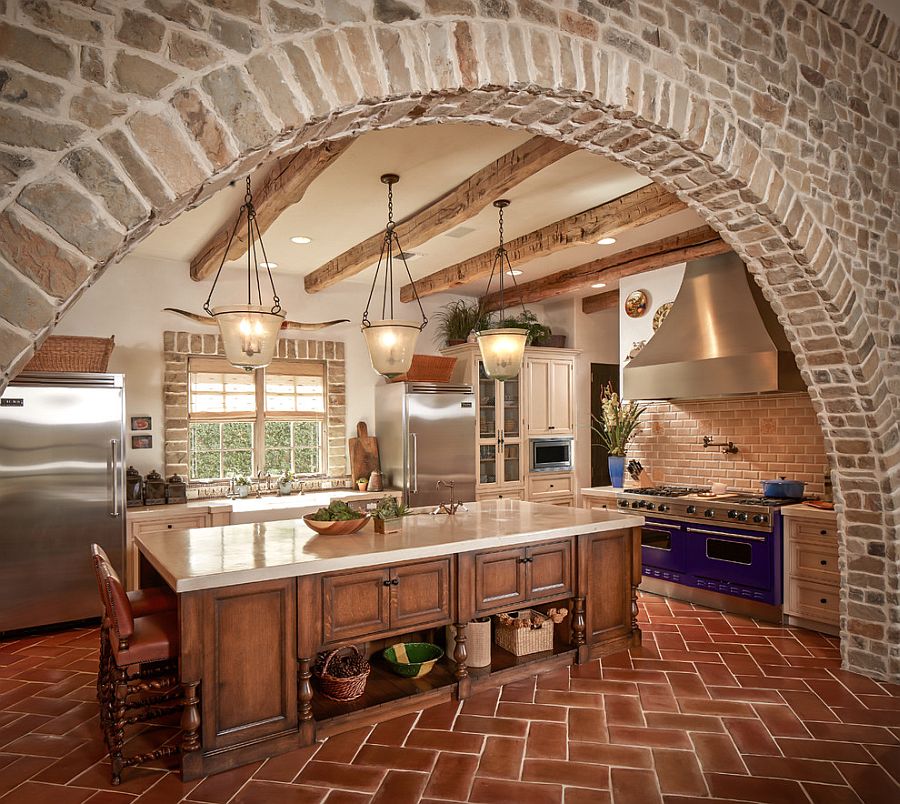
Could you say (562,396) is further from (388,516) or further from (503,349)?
(388,516)

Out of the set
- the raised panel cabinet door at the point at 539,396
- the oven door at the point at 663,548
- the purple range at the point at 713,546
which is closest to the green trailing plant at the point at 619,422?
the purple range at the point at 713,546

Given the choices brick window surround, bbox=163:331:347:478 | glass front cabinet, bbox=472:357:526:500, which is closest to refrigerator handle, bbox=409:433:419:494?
glass front cabinet, bbox=472:357:526:500

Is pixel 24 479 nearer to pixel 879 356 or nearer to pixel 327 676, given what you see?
pixel 327 676

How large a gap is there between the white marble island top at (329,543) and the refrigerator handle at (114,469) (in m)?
1.53

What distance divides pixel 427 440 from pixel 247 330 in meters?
3.23

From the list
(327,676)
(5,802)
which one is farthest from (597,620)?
(5,802)

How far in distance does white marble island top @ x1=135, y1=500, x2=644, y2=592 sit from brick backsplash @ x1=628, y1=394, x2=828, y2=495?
1.90 metres

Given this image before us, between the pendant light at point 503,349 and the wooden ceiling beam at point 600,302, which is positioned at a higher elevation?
the wooden ceiling beam at point 600,302

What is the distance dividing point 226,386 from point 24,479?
2.02 metres

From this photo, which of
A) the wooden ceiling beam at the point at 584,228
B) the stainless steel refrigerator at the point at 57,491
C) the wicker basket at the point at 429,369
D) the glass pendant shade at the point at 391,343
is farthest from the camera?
the wicker basket at the point at 429,369

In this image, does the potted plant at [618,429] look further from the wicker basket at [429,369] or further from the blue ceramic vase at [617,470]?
the wicker basket at [429,369]

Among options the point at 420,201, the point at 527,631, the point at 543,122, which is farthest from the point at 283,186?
the point at 527,631

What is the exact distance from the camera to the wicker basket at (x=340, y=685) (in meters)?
3.21

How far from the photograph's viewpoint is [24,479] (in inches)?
183
